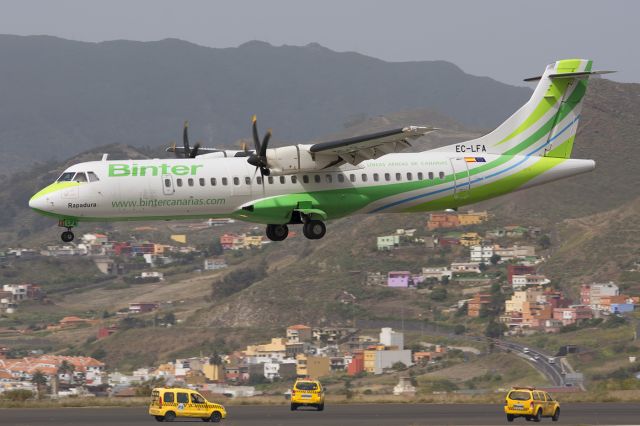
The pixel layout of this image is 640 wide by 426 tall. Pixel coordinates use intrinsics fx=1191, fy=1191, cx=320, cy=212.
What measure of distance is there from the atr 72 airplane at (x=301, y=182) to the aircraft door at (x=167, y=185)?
5 centimetres

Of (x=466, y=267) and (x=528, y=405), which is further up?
(x=466, y=267)

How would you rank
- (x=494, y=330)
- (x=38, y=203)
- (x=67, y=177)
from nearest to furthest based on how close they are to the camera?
(x=38, y=203)
(x=67, y=177)
(x=494, y=330)

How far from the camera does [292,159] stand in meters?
55.6

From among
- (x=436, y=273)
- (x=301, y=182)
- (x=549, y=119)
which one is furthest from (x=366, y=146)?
(x=436, y=273)

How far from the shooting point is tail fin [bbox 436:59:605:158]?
2416 inches

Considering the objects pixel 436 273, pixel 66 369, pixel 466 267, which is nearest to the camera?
pixel 66 369

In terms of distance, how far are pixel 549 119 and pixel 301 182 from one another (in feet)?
47.3

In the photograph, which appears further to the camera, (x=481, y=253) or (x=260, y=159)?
(x=481, y=253)

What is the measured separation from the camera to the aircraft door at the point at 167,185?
55.4m

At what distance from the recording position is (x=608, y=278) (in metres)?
156

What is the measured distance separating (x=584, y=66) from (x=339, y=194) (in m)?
15.6

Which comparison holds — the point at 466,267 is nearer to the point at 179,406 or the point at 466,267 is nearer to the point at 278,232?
the point at 278,232

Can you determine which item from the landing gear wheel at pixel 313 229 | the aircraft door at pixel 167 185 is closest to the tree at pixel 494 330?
the landing gear wheel at pixel 313 229

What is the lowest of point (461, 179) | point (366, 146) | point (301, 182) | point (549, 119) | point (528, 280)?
point (301, 182)
